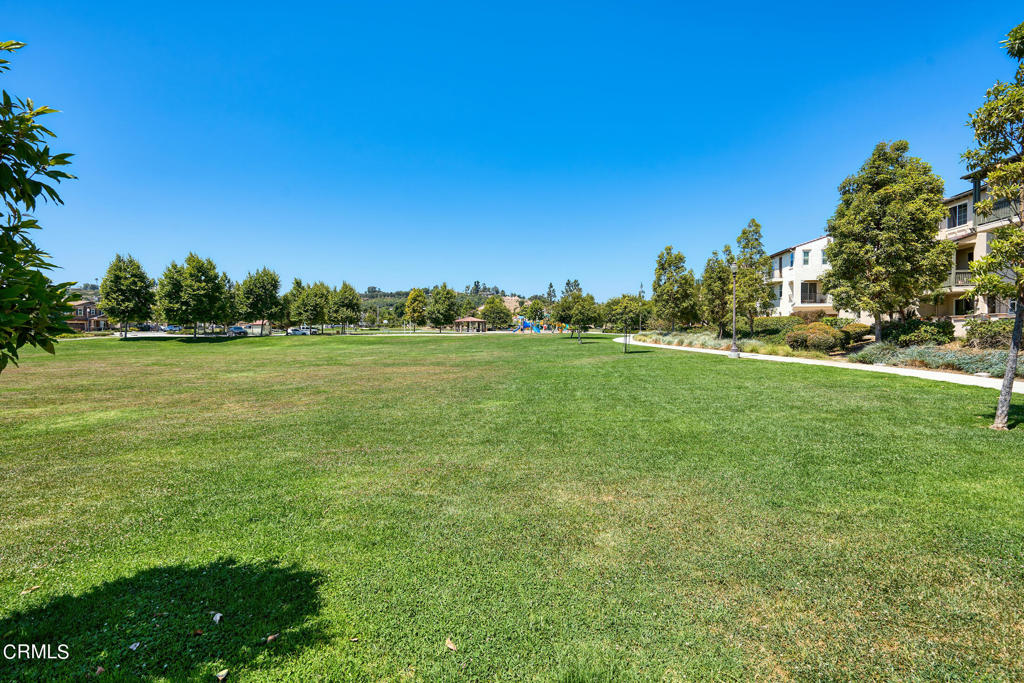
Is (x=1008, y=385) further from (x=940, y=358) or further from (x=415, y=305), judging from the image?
(x=415, y=305)

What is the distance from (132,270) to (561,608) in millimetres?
63276

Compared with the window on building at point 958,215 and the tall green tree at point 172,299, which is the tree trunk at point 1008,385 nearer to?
the window on building at point 958,215

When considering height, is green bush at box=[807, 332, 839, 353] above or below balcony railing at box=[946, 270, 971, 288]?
below

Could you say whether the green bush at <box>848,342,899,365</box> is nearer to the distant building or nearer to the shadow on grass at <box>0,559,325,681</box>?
the shadow on grass at <box>0,559,325,681</box>

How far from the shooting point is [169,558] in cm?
445

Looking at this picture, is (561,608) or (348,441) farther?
(348,441)

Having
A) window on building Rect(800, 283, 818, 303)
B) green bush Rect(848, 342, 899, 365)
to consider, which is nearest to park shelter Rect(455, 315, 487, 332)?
window on building Rect(800, 283, 818, 303)

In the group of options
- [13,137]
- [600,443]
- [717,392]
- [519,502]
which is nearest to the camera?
[13,137]

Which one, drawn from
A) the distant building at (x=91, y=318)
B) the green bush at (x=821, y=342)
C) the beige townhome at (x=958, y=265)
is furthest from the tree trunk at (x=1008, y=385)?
the distant building at (x=91, y=318)

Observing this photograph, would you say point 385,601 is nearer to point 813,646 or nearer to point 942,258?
point 813,646

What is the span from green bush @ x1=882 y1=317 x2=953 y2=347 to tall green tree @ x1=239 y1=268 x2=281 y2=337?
225ft

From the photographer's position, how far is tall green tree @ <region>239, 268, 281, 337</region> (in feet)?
196

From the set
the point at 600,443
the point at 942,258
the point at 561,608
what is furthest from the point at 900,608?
the point at 942,258

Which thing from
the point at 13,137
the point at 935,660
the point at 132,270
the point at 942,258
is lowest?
the point at 935,660
